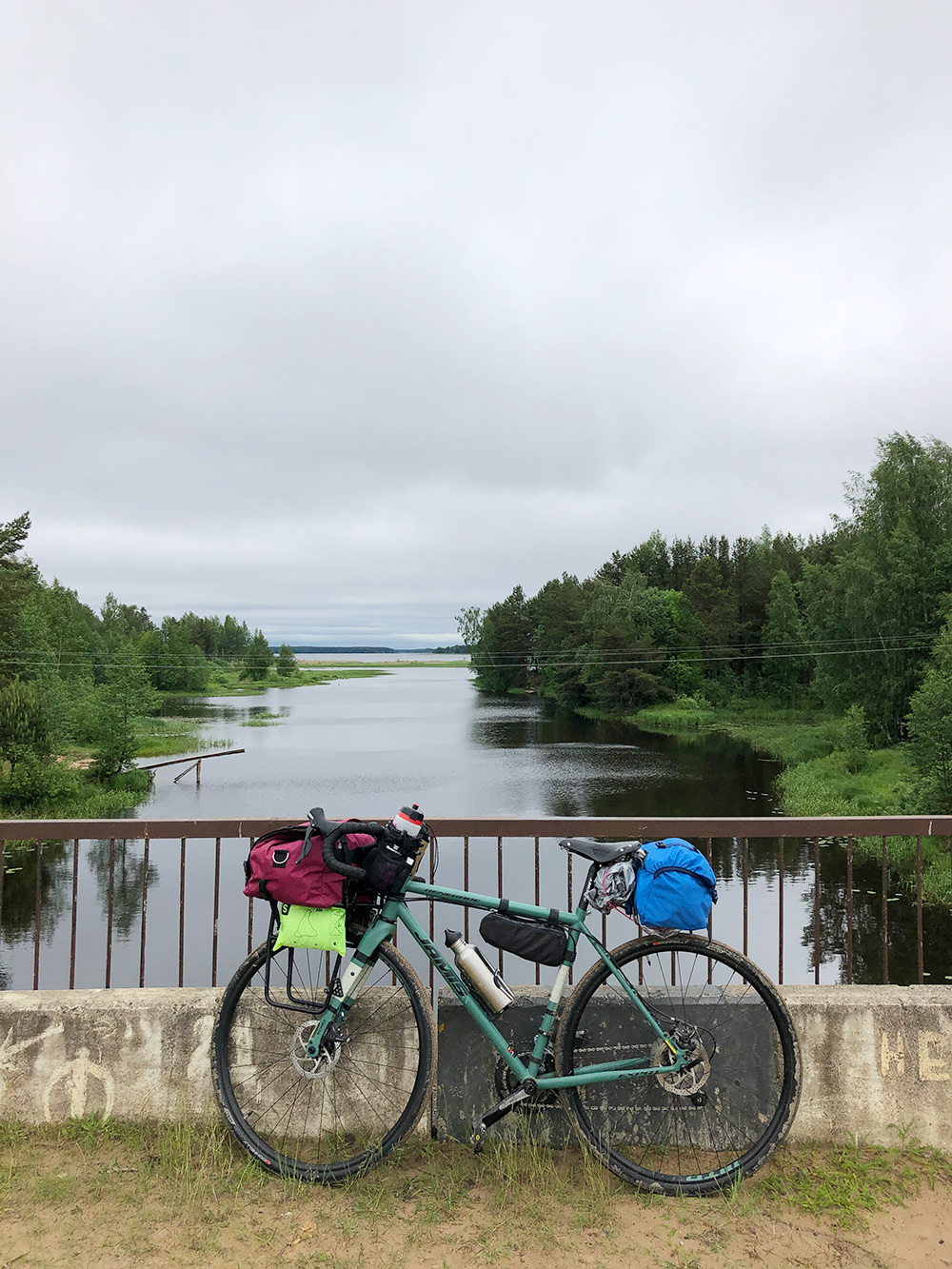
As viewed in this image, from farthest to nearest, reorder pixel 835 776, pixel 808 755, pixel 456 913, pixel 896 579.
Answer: pixel 808 755, pixel 896 579, pixel 835 776, pixel 456 913

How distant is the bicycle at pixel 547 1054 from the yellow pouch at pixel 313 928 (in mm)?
132

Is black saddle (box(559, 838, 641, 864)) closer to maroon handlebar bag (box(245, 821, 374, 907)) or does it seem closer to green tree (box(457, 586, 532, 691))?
maroon handlebar bag (box(245, 821, 374, 907))

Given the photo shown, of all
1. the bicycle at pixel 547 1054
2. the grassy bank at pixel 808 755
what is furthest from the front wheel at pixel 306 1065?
the grassy bank at pixel 808 755

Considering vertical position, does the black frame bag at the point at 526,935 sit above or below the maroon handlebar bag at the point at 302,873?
below

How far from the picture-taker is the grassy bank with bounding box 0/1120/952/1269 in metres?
2.54

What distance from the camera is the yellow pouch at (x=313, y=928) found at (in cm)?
276

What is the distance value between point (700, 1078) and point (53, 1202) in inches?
86.1

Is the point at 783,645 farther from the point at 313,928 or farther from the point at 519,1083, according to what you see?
the point at 313,928

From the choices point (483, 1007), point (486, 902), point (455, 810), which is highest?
point (486, 902)

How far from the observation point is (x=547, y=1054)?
9.60ft

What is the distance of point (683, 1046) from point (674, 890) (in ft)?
1.85

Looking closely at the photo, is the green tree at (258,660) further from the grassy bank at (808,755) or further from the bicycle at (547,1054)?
the bicycle at (547,1054)

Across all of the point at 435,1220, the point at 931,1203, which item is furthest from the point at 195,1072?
the point at 931,1203

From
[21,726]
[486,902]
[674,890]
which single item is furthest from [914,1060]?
[21,726]
